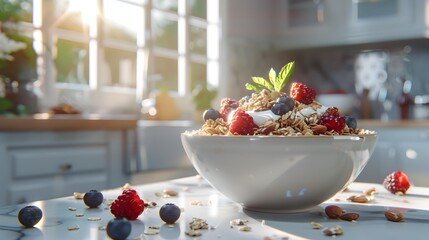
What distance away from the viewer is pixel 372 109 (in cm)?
336

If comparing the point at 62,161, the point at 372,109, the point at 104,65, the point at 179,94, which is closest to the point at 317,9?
the point at 372,109

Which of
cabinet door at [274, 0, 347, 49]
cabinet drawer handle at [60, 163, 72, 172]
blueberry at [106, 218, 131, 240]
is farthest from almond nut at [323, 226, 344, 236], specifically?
cabinet door at [274, 0, 347, 49]

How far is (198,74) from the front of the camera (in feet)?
11.0

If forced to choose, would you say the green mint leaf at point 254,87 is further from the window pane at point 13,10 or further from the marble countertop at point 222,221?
the window pane at point 13,10

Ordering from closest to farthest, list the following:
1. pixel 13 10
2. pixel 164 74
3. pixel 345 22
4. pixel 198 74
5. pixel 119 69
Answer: pixel 13 10 < pixel 119 69 < pixel 164 74 < pixel 345 22 < pixel 198 74

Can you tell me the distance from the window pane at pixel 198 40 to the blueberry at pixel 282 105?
2.53 m

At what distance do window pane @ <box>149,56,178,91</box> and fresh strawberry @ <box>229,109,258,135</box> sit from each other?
83.7 inches

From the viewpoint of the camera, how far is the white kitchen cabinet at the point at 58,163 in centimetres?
171

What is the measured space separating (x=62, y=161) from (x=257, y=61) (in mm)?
2013

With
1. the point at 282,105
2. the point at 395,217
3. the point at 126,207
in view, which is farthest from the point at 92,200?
the point at 395,217

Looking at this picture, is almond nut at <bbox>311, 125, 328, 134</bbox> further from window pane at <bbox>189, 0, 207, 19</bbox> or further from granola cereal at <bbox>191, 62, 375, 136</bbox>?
window pane at <bbox>189, 0, 207, 19</bbox>

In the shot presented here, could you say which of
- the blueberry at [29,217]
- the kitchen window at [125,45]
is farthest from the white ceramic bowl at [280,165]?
the kitchen window at [125,45]

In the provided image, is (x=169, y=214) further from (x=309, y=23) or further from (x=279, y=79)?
(x=309, y=23)

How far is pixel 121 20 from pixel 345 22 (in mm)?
1452
